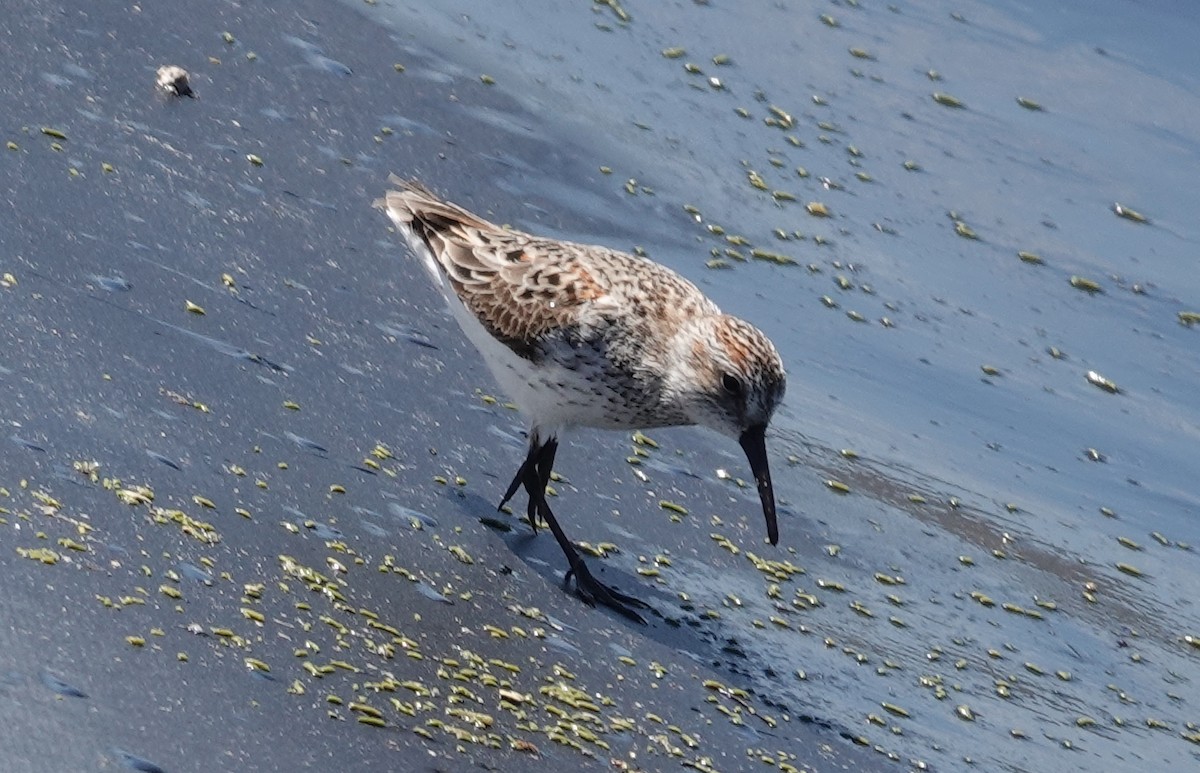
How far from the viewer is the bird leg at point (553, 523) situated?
5672 millimetres

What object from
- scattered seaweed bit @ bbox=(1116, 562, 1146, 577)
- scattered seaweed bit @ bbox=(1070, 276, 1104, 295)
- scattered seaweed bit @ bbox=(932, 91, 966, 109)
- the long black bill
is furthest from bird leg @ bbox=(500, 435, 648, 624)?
scattered seaweed bit @ bbox=(932, 91, 966, 109)

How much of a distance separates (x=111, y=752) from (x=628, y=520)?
2704mm

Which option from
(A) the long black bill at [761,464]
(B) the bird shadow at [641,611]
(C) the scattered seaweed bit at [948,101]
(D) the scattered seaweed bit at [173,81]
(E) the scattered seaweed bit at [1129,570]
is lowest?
(B) the bird shadow at [641,611]

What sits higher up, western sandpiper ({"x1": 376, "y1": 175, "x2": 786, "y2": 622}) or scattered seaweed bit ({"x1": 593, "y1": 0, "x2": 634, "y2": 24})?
scattered seaweed bit ({"x1": 593, "y1": 0, "x2": 634, "y2": 24})

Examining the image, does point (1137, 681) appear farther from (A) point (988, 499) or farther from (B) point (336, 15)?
(B) point (336, 15)

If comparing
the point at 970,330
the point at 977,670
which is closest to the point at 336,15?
the point at 970,330

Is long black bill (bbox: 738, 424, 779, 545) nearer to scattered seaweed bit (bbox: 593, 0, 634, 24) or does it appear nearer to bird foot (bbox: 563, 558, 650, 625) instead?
bird foot (bbox: 563, 558, 650, 625)

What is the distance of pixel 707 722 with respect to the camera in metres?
5.14

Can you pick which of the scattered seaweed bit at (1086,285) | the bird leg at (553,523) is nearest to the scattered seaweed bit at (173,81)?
the bird leg at (553,523)

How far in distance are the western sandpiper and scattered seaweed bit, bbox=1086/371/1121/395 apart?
259 cm

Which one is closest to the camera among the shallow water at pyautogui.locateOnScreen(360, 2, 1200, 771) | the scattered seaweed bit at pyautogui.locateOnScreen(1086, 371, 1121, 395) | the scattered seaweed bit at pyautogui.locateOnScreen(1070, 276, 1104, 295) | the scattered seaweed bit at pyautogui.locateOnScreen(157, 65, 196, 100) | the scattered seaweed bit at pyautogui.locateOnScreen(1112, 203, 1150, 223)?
the shallow water at pyautogui.locateOnScreen(360, 2, 1200, 771)

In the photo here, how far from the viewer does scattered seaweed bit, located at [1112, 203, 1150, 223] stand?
31.3 ft

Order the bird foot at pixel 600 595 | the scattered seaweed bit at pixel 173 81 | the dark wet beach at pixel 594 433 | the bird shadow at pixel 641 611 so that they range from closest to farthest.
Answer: the dark wet beach at pixel 594 433 → the bird shadow at pixel 641 611 → the bird foot at pixel 600 595 → the scattered seaweed bit at pixel 173 81

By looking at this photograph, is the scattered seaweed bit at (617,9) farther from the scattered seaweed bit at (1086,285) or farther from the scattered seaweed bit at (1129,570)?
the scattered seaweed bit at (1129,570)
